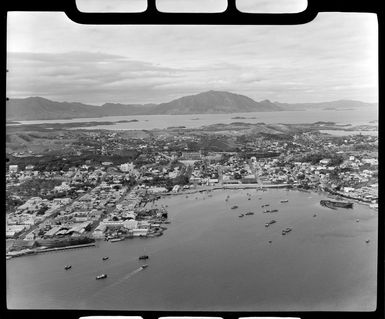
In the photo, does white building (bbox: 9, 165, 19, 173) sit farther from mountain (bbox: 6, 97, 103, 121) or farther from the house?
the house

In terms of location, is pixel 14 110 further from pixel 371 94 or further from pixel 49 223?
pixel 371 94

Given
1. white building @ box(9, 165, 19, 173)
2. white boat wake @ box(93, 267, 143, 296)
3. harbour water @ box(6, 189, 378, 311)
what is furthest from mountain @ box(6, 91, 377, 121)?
white boat wake @ box(93, 267, 143, 296)

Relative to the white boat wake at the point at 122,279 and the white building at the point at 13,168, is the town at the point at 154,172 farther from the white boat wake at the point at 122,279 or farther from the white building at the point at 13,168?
the white boat wake at the point at 122,279

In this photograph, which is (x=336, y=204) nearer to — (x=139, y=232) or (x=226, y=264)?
(x=226, y=264)

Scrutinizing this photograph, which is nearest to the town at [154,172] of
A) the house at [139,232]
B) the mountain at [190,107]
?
the house at [139,232]

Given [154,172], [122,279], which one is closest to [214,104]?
[154,172]

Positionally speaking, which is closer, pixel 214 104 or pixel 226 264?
pixel 226 264

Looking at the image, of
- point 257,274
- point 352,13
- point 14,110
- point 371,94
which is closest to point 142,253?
point 257,274
